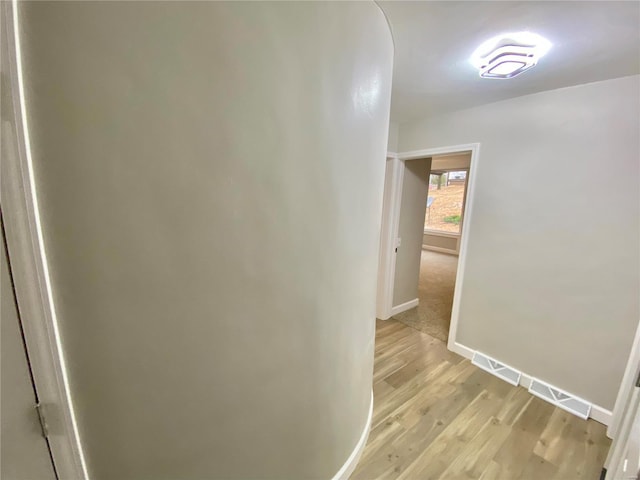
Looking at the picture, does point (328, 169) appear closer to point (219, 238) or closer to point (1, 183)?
point (219, 238)

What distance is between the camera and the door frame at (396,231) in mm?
2352

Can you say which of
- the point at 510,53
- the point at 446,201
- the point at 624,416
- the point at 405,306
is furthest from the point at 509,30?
the point at 446,201

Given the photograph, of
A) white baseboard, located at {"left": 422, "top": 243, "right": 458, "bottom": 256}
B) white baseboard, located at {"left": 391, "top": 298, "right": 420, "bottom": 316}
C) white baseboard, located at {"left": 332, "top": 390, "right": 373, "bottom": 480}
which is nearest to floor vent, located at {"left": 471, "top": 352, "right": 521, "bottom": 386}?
white baseboard, located at {"left": 391, "top": 298, "right": 420, "bottom": 316}

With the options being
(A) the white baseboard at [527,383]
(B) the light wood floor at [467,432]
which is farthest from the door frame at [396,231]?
(B) the light wood floor at [467,432]

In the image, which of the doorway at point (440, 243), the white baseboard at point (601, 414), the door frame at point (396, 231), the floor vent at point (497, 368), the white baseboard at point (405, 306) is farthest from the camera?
the white baseboard at point (405, 306)

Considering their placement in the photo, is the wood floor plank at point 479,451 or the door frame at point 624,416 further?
the wood floor plank at point 479,451

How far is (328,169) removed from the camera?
3.11 ft

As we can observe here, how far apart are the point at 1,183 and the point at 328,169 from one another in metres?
0.85

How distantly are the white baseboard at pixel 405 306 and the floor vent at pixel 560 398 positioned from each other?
1486mm

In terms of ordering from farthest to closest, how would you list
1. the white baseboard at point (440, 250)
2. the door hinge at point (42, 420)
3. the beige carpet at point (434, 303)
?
the white baseboard at point (440, 250)
the beige carpet at point (434, 303)
the door hinge at point (42, 420)

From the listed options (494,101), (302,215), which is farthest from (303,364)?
(494,101)

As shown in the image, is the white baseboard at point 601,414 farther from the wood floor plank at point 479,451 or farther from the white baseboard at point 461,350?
the white baseboard at point 461,350

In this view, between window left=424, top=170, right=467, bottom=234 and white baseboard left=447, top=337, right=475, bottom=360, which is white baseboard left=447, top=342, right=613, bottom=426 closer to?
white baseboard left=447, top=337, right=475, bottom=360

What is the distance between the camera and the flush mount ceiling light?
1.32 m
